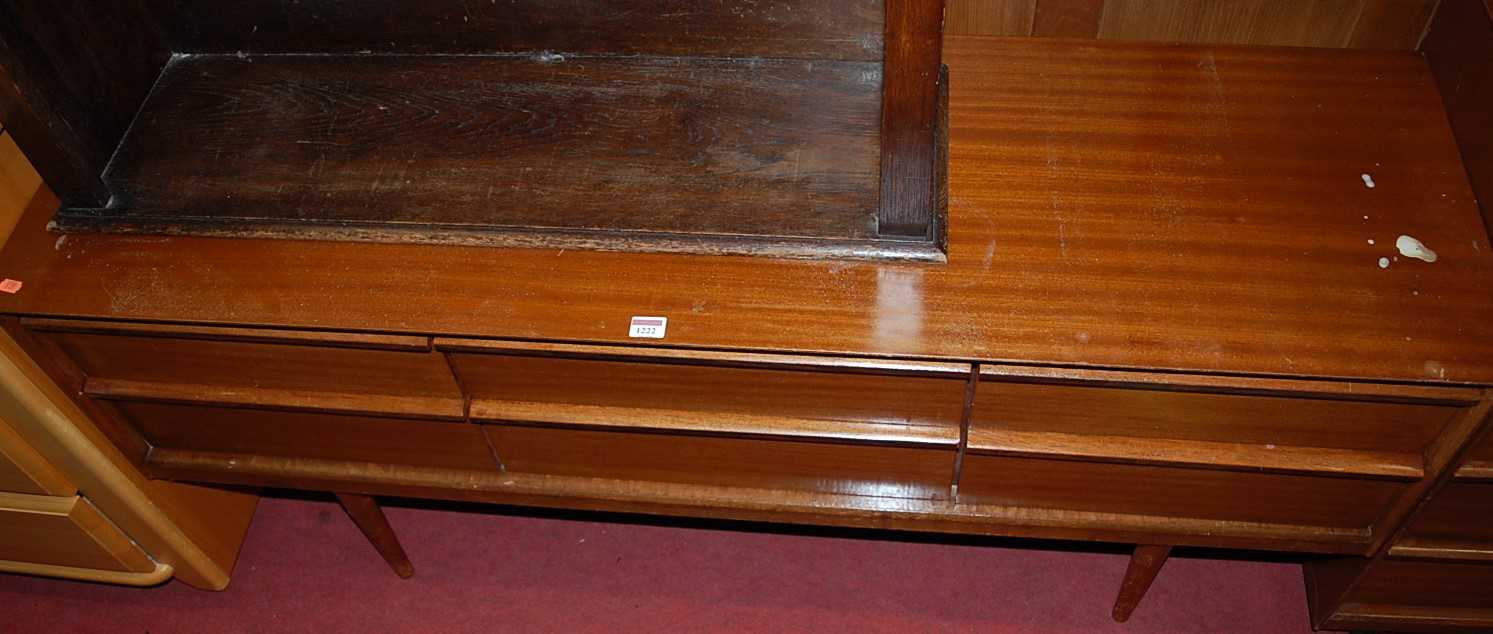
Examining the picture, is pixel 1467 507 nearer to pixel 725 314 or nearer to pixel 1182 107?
pixel 1182 107

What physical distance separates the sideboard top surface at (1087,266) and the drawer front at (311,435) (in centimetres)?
19

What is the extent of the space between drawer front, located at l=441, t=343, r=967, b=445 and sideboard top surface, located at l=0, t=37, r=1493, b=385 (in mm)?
58

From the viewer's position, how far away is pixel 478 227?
132 cm

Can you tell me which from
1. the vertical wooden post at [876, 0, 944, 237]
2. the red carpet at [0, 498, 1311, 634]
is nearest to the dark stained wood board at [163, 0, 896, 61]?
the vertical wooden post at [876, 0, 944, 237]

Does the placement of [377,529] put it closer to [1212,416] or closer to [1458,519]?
[1212,416]

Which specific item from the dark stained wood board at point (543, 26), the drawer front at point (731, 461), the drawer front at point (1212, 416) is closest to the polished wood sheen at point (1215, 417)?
the drawer front at point (1212, 416)

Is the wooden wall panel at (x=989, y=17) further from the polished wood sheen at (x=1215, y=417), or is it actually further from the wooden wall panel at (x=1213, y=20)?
the polished wood sheen at (x=1215, y=417)

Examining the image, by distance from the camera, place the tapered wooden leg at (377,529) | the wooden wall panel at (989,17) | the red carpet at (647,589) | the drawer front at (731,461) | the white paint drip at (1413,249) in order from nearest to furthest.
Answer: the white paint drip at (1413,249) → the drawer front at (731,461) → the wooden wall panel at (989,17) → the tapered wooden leg at (377,529) → the red carpet at (647,589)

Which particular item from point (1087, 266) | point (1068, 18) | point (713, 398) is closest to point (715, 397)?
point (713, 398)

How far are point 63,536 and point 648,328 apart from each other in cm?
91

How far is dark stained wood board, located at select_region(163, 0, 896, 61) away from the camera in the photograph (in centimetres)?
142

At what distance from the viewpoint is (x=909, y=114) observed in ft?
3.96

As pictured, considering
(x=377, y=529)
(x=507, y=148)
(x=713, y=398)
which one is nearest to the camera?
(x=713, y=398)

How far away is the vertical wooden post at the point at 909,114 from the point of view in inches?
44.2
